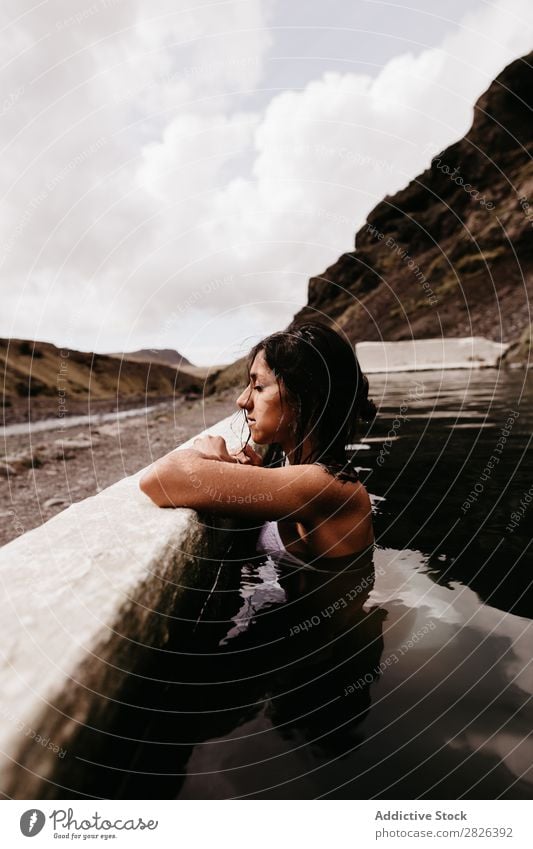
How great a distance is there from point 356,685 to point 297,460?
3.56 ft

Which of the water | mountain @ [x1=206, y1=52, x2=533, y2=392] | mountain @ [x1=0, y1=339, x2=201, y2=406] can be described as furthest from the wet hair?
mountain @ [x1=206, y1=52, x2=533, y2=392]

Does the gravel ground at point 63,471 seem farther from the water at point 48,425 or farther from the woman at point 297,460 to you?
the water at point 48,425

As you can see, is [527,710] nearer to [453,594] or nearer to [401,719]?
[401,719]

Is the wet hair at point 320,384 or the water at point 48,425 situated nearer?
the wet hair at point 320,384

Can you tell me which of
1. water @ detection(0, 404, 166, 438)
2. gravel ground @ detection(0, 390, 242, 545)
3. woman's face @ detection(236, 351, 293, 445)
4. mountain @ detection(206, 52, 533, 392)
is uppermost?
mountain @ detection(206, 52, 533, 392)

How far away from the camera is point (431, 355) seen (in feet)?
95.7

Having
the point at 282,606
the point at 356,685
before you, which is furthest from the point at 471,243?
the point at 356,685

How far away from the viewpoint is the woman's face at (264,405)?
7.73ft

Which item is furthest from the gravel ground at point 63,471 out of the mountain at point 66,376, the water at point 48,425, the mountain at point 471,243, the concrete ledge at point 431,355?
the mountain at point 471,243

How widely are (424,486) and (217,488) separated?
3.01m

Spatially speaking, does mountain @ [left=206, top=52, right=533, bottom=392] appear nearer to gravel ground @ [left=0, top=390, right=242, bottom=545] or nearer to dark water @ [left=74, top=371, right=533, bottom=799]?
gravel ground @ [left=0, top=390, right=242, bottom=545]

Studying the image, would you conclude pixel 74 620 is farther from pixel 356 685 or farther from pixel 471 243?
pixel 471 243

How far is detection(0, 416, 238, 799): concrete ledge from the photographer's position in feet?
3.26

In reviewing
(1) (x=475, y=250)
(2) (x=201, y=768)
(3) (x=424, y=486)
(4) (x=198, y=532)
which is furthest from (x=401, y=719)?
(1) (x=475, y=250)
